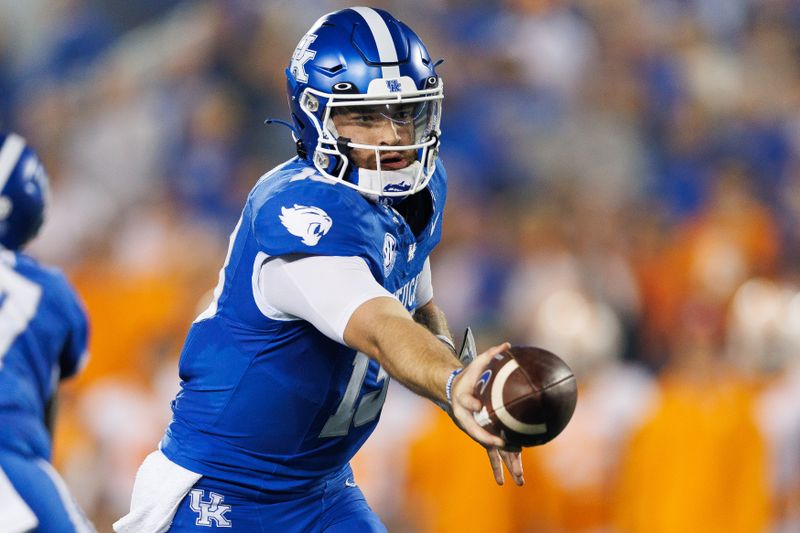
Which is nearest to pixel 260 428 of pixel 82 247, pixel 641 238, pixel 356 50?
pixel 356 50

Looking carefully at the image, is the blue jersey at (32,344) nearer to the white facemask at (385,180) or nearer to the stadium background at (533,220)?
the white facemask at (385,180)

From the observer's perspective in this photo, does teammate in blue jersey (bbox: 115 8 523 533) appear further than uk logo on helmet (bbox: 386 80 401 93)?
No

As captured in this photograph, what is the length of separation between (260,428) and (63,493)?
100cm

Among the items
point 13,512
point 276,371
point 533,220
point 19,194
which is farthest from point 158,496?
point 533,220

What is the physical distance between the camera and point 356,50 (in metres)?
3.09

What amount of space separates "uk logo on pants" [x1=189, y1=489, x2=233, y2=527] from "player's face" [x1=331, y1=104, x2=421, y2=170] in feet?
2.97

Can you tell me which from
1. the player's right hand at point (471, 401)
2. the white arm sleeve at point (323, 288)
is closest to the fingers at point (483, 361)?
the player's right hand at point (471, 401)

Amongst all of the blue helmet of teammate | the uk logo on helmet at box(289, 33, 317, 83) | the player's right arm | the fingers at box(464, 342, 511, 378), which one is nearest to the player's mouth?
the uk logo on helmet at box(289, 33, 317, 83)

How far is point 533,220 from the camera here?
24.9 feet

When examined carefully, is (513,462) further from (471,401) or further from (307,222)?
(307,222)

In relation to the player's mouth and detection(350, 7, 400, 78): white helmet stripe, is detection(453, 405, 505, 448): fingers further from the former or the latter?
detection(350, 7, 400, 78): white helmet stripe

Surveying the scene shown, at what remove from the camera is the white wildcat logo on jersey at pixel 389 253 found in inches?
114

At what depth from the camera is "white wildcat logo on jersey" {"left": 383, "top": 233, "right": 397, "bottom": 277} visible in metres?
2.91

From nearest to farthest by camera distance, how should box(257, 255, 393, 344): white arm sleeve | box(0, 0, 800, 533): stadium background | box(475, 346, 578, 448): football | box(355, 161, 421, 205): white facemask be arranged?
box(475, 346, 578, 448): football, box(257, 255, 393, 344): white arm sleeve, box(355, 161, 421, 205): white facemask, box(0, 0, 800, 533): stadium background
